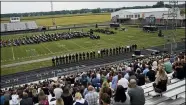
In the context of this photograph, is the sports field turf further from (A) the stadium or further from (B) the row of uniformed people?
(B) the row of uniformed people

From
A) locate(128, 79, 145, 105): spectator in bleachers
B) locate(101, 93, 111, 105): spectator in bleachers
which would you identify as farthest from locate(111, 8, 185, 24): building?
locate(101, 93, 111, 105): spectator in bleachers

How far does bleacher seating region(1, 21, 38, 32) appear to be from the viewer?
4291 centimetres

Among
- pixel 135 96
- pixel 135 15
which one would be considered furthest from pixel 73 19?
pixel 135 96

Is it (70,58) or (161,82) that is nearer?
(161,82)

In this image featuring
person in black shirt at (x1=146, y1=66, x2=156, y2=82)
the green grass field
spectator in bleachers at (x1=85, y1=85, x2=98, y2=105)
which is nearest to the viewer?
spectator in bleachers at (x1=85, y1=85, x2=98, y2=105)

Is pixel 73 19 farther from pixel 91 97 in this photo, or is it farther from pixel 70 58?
pixel 91 97

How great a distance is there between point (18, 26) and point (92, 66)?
32391mm

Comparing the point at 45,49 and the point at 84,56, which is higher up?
the point at 45,49

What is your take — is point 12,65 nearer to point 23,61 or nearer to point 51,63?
point 23,61

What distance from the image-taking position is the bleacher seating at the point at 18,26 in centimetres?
4291

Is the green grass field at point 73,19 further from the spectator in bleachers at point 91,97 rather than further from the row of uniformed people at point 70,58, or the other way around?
the spectator in bleachers at point 91,97

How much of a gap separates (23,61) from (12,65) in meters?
1.63

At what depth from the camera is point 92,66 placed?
20.3 meters

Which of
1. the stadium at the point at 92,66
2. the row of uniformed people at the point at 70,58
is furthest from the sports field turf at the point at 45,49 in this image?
the row of uniformed people at the point at 70,58
